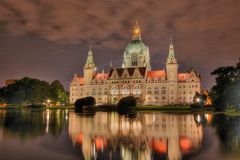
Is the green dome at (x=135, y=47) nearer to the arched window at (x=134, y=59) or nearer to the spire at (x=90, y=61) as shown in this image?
the arched window at (x=134, y=59)

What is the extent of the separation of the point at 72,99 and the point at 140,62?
41081 millimetres

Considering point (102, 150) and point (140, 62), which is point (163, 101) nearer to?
point (140, 62)

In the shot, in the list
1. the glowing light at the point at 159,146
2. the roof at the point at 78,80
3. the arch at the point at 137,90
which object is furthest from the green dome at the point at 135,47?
the glowing light at the point at 159,146

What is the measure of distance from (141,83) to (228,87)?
223 feet

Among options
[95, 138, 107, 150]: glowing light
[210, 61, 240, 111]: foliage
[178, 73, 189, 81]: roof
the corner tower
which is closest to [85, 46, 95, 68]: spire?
the corner tower

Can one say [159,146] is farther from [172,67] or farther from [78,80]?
[78,80]

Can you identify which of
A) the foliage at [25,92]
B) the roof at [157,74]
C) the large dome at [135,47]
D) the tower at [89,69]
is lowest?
the foliage at [25,92]

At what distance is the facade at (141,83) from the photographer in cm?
11481

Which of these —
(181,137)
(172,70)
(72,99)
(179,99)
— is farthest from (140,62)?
(181,137)

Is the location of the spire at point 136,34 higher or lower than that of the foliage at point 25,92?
higher

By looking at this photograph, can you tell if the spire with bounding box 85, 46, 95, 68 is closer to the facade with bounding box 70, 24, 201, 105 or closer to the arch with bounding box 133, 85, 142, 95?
the facade with bounding box 70, 24, 201, 105

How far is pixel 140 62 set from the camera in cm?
13625

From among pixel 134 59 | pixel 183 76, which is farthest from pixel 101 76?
pixel 183 76

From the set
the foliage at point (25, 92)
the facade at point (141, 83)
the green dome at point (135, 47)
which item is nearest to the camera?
the foliage at point (25, 92)
